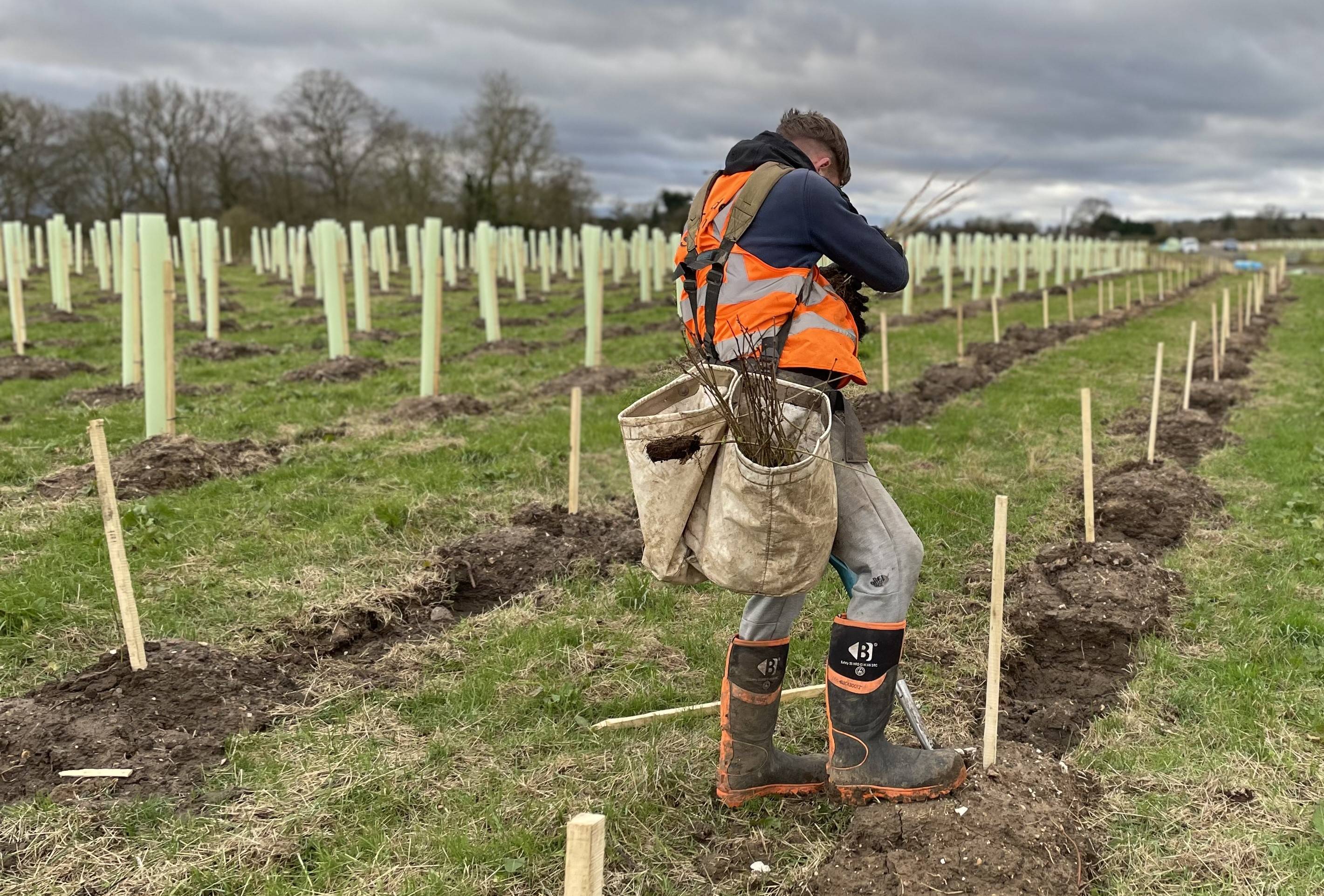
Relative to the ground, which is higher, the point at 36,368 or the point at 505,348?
the point at 505,348

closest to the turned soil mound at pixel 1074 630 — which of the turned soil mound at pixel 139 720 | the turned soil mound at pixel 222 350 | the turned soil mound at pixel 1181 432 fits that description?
the turned soil mound at pixel 139 720

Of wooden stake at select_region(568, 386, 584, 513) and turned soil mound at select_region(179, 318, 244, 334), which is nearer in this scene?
wooden stake at select_region(568, 386, 584, 513)

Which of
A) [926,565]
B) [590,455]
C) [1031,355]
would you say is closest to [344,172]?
[1031,355]

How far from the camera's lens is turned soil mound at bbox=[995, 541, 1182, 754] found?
3877mm

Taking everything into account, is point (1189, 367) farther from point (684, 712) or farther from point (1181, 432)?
point (684, 712)

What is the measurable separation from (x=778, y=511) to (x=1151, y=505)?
4.78m

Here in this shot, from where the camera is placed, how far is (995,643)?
119 inches

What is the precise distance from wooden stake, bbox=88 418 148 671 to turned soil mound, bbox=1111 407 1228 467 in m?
7.48

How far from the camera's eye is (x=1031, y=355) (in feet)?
48.1

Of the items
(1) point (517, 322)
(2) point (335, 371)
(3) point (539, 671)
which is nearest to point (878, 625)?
(3) point (539, 671)

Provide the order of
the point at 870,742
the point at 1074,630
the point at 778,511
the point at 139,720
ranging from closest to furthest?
the point at 778,511, the point at 870,742, the point at 139,720, the point at 1074,630

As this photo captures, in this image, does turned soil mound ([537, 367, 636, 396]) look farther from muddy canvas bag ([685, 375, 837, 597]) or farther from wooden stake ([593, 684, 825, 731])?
muddy canvas bag ([685, 375, 837, 597])

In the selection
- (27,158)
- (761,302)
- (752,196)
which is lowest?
(761,302)

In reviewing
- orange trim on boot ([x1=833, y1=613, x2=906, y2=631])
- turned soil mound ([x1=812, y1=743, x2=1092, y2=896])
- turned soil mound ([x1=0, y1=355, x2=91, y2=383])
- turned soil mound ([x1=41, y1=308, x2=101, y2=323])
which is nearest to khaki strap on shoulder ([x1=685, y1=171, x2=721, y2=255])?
orange trim on boot ([x1=833, y1=613, x2=906, y2=631])
